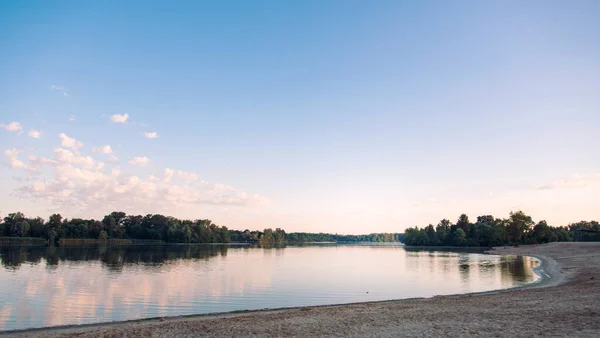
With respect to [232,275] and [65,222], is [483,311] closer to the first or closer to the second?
[232,275]

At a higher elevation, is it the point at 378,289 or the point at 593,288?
the point at 593,288

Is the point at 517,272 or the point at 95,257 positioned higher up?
the point at 517,272

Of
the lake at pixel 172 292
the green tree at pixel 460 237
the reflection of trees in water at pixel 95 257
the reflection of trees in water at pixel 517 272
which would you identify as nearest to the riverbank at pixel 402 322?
the lake at pixel 172 292

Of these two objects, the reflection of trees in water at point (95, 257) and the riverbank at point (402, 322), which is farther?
the reflection of trees in water at point (95, 257)

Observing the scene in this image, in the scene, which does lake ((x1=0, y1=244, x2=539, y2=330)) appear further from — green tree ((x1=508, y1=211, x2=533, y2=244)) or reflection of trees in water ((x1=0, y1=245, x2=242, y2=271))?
green tree ((x1=508, y1=211, x2=533, y2=244))

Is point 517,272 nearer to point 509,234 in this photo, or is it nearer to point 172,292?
point 172,292

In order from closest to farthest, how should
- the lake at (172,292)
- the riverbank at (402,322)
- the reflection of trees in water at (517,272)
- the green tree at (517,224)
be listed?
1. the riverbank at (402,322)
2. the lake at (172,292)
3. the reflection of trees in water at (517,272)
4. the green tree at (517,224)

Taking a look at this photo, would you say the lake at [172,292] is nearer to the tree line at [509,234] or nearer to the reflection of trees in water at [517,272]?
the reflection of trees in water at [517,272]

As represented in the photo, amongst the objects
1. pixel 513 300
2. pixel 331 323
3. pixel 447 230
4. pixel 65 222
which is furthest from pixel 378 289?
pixel 65 222

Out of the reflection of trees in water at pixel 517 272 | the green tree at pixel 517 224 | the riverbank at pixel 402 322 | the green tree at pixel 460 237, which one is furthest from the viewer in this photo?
the green tree at pixel 460 237

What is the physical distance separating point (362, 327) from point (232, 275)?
33661 millimetres

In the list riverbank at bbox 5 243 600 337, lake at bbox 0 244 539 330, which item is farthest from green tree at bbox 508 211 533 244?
riverbank at bbox 5 243 600 337

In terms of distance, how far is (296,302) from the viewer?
99.8ft

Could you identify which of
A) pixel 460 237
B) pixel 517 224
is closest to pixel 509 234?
pixel 517 224
